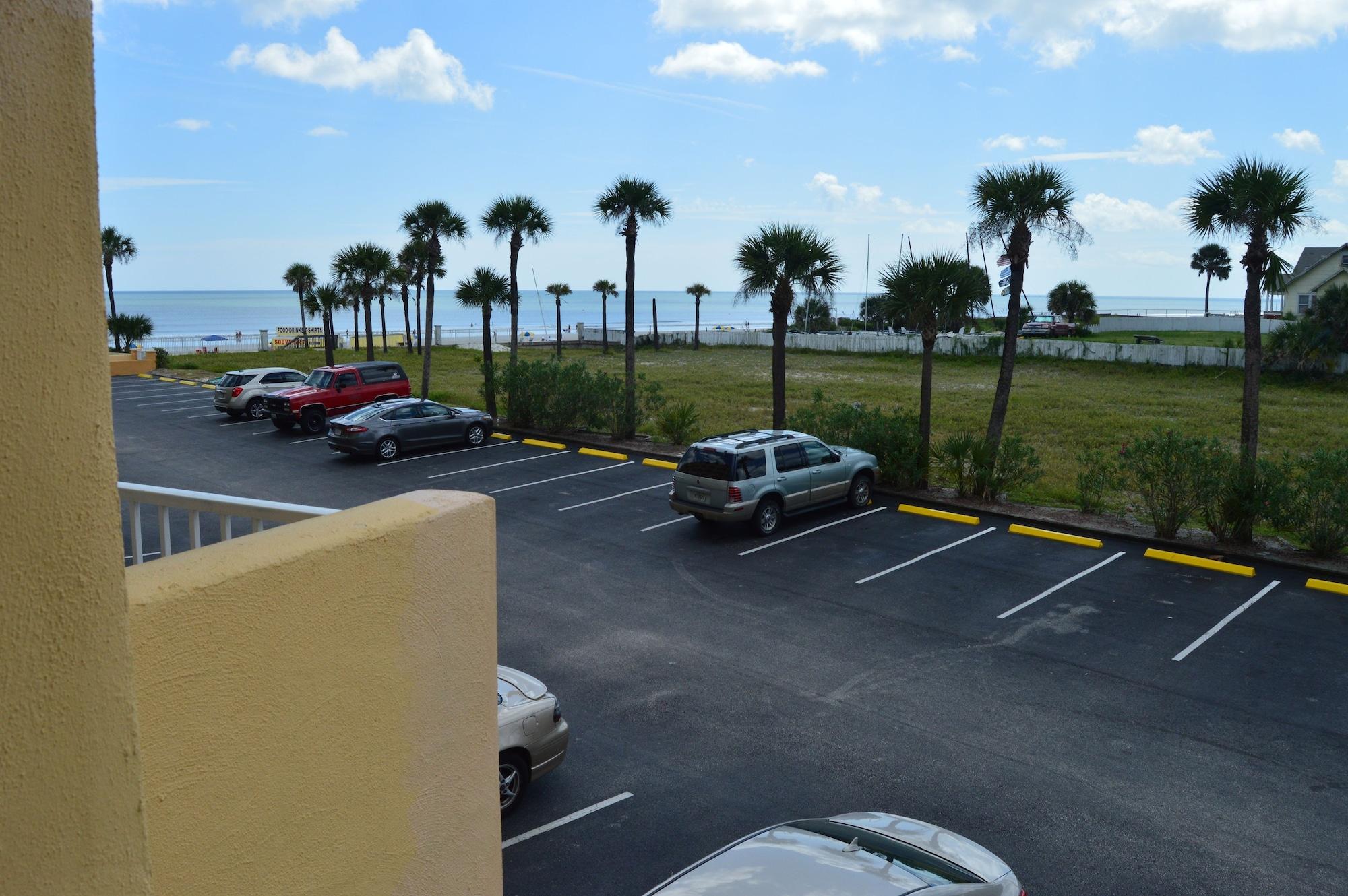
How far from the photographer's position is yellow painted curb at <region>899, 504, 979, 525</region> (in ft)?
62.6

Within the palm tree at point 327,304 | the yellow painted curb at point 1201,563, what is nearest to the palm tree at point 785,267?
the yellow painted curb at point 1201,563

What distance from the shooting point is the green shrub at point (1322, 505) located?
15.7 meters

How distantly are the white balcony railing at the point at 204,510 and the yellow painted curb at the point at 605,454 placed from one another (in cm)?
2023

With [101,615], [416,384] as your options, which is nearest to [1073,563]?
[101,615]

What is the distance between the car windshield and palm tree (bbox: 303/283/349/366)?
28263mm

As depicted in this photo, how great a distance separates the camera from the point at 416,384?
4394 cm

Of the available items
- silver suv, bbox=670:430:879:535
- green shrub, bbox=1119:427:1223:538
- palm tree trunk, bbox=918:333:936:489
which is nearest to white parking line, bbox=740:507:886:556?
silver suv, bbox=670:430:879:535

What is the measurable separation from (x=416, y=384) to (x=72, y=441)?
43224 millimetres

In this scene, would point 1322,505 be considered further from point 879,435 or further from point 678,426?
point 678,426

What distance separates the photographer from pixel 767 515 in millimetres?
18000

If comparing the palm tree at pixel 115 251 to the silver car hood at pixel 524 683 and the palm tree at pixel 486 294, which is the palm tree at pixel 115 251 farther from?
the silver car hood at pixel 524 683

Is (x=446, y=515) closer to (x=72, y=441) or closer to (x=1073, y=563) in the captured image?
(x=72, y=441)

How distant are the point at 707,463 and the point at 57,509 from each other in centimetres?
1592

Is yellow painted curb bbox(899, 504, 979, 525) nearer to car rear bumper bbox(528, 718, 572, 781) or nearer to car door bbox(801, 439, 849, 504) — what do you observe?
car door bbox(801, 439, 849, 504)
